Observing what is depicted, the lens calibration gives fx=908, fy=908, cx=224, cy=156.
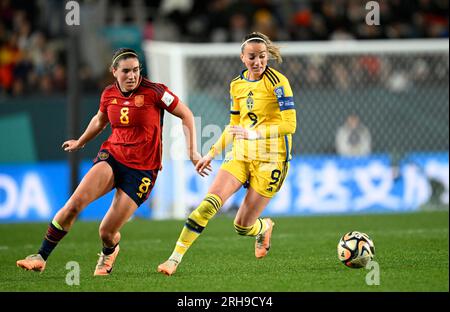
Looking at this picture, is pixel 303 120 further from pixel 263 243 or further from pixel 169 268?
pixel 169 268

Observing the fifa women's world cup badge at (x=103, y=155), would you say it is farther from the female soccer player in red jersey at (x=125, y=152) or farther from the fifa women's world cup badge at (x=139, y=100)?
the fifa women's world cup badge at (x=139, y=100)

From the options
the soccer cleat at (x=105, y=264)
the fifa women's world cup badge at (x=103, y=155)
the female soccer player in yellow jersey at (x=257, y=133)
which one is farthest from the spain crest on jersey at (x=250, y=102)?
the soccer cleat at (x=105, y=264)

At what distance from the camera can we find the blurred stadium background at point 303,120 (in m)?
17.1

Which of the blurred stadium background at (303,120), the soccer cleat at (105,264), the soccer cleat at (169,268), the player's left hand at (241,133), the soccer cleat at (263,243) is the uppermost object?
the blurred stadium background at (303,120)

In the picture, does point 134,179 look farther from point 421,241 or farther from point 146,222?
point 146,222

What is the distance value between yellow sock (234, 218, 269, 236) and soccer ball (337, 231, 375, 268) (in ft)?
3.50

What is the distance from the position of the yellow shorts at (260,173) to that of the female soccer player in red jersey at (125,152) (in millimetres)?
527

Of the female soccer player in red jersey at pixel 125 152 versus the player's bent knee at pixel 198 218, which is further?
the player's bent knee at pixel 198 218

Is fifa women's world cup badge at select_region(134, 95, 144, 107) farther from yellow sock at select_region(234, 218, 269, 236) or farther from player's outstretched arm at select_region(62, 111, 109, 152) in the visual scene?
yellow sock at select_region(234, 218, 269, 236)

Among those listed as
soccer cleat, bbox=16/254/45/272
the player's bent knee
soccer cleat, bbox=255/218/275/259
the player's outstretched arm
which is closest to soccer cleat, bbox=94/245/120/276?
soccer cleat, bbox=16/254/45/272

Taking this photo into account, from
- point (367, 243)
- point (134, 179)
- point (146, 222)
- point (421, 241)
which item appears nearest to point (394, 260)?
point (367, 243)

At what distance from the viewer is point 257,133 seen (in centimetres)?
895

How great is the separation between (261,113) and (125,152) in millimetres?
1471

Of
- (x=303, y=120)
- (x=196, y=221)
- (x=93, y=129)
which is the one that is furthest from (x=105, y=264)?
(x=303, y=120)
